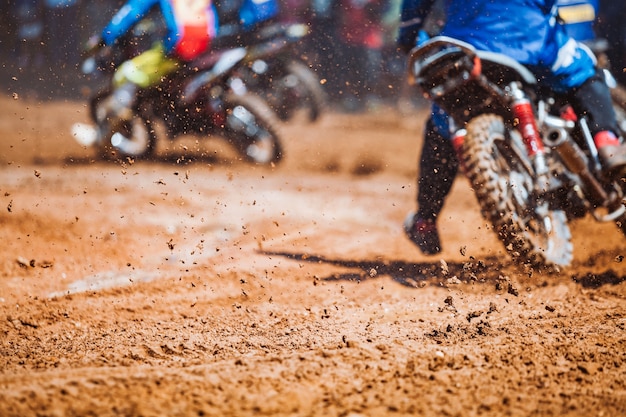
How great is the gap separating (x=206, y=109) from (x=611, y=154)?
4.01 metres

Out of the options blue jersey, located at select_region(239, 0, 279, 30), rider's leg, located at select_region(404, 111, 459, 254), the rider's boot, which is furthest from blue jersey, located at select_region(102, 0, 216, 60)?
the rider's boot

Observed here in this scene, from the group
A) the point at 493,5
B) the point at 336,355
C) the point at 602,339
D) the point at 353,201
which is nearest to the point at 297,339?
the point at 336,355

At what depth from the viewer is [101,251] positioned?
4.10m

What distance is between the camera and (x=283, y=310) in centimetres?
307

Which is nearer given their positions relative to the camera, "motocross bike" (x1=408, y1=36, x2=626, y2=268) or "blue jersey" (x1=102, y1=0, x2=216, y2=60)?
"motocross bike" (x1=408, y1=36, x2=626, y2=268)

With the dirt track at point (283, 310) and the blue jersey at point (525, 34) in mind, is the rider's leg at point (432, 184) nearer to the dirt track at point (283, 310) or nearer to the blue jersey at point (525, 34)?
the dirt track at point (283, 310)

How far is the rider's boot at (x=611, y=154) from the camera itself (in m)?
3.32

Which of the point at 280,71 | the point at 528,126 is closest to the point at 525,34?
the point at 528,126

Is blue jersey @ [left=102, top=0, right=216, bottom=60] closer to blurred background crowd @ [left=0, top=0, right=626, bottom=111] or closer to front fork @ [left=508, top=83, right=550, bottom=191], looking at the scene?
blurred background crowd @ [left=0, top=0, right=626, bottom=111]

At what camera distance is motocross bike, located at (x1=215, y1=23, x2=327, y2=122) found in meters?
6.61

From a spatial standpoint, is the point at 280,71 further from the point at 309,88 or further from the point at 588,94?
the point at 588,94

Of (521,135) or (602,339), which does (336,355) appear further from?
(521,135)

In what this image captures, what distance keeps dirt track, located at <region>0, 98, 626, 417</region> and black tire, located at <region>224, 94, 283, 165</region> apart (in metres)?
0.55

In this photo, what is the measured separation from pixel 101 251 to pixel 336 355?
7.21ft
